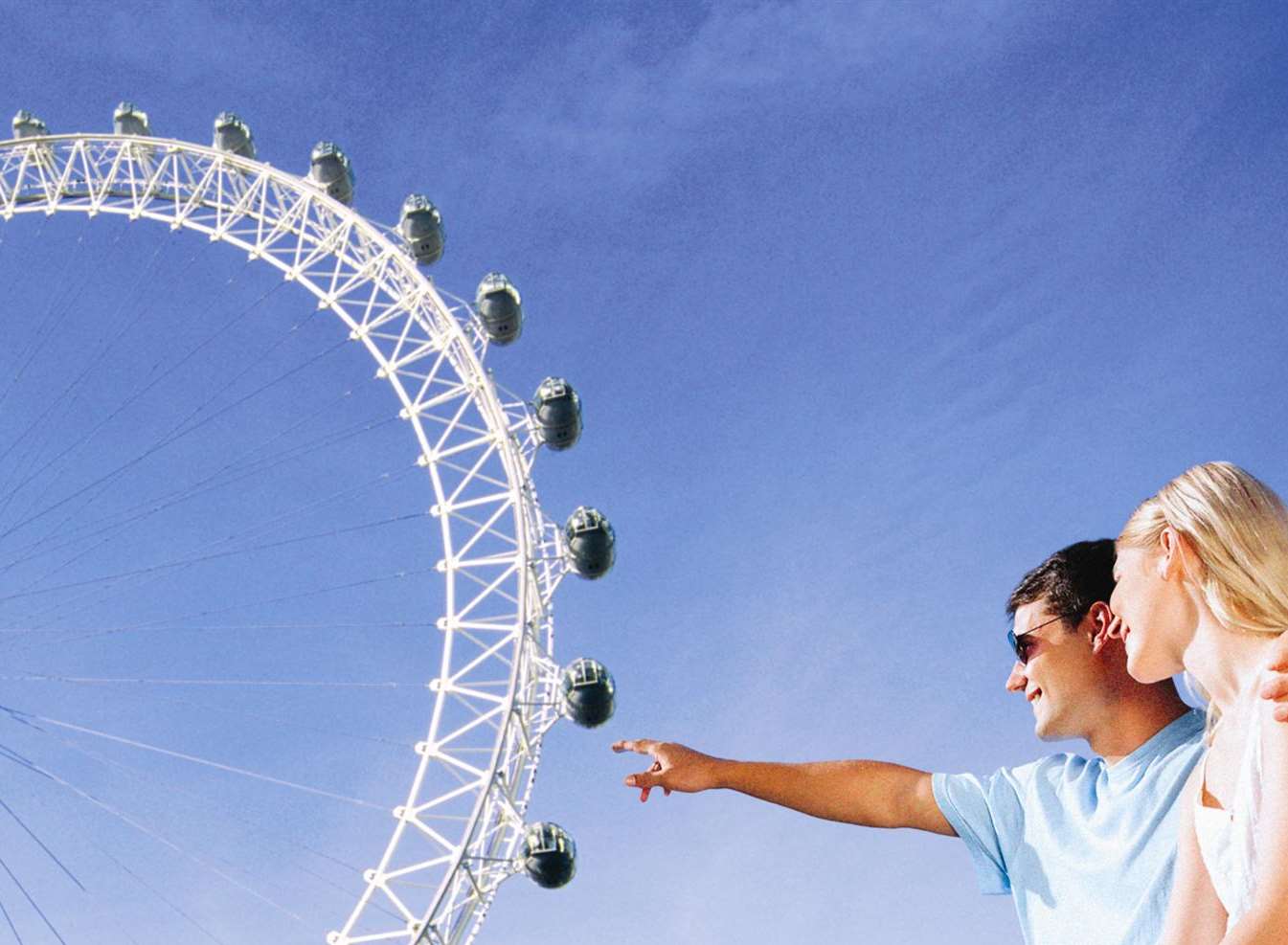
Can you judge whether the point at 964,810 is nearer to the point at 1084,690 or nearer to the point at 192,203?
the point at 1084,690

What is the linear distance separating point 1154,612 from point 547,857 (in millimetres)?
12588

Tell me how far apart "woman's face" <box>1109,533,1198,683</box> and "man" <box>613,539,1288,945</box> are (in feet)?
1.93

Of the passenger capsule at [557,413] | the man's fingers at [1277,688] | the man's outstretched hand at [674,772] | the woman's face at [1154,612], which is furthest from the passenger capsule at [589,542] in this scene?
the man's fingers at [1277,688]

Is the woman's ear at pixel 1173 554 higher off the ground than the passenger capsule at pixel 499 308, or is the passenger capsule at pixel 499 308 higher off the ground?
the passenger capsule at pixel 499 308

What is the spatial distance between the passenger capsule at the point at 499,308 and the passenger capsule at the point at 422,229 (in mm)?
1627

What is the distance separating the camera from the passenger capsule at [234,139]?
20.3m

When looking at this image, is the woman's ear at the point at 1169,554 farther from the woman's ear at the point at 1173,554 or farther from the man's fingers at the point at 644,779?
the man's fingers at the point at 644,779

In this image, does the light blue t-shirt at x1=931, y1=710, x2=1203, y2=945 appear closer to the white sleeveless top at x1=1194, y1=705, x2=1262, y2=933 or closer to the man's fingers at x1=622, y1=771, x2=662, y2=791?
the white sleeveless top at x1=1194, y1=705, x2=1262, y2=933

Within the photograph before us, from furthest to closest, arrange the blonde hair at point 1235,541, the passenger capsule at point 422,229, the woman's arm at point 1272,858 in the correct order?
the passenger capsule at point 422,229
the blonde hair at point 1235,541
the woman's arm at point 1272,858

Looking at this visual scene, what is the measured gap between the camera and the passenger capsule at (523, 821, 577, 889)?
560 inches

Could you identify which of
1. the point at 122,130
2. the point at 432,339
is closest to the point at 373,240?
the point at 432,339

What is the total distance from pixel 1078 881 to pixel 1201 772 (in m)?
0.80

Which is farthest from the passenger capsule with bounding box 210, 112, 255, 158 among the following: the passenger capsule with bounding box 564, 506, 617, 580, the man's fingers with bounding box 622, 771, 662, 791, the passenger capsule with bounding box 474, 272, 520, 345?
the man's fingers with bounding box 622, 771, 662, 791

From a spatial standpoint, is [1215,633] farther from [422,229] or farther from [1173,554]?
[422,229]
